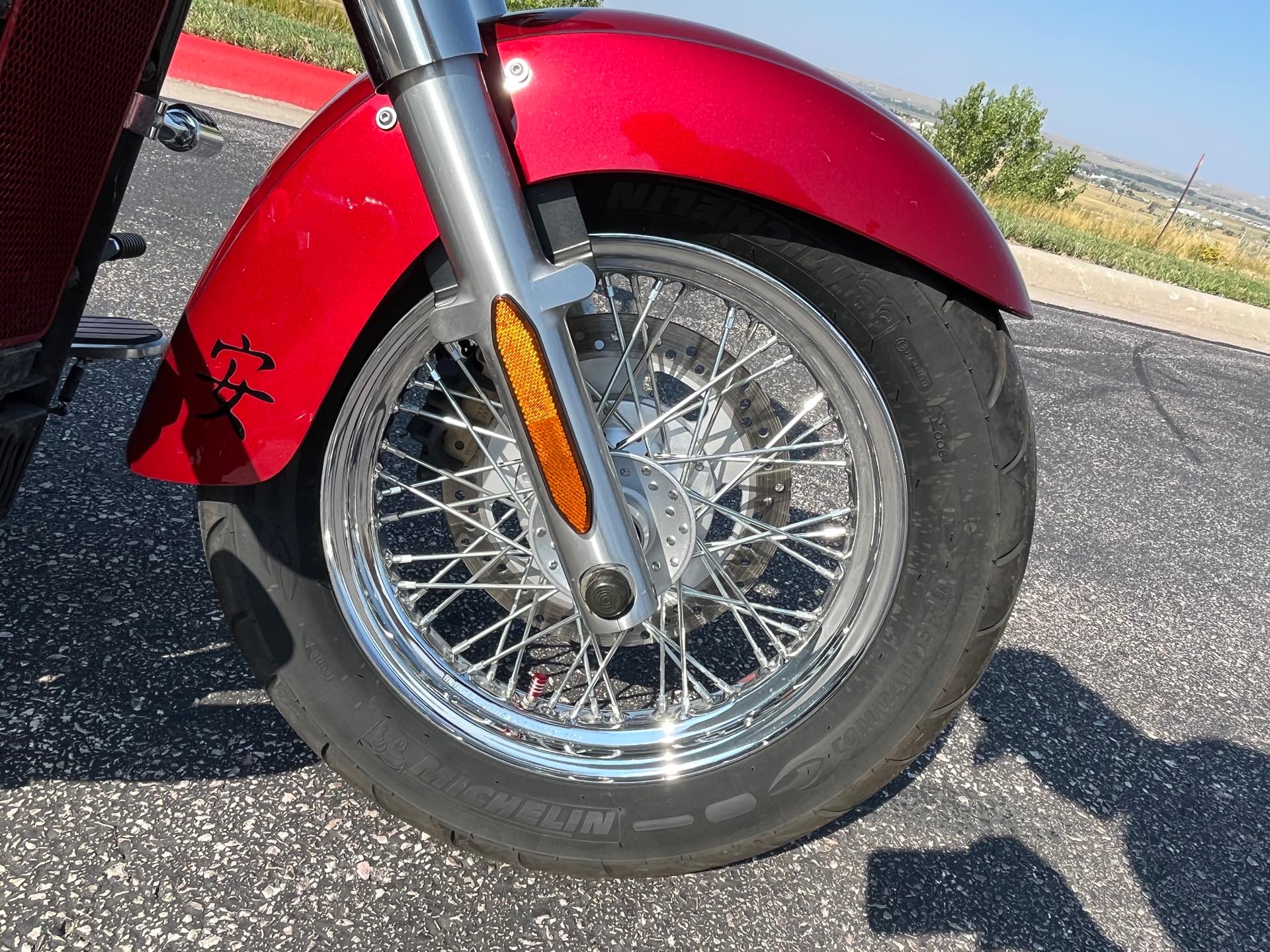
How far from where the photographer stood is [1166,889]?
159 centimetres

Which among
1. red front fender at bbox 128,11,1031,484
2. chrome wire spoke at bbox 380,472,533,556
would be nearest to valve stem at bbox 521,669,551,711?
chrome wire spoke at bbox 380,472,533,556

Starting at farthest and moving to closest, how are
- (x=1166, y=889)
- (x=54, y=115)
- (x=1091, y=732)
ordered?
(x=1091, y=732), (x=1166, y=889), (x=54, y=115)

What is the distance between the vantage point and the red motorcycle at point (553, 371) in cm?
110

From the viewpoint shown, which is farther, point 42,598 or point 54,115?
point 42,598

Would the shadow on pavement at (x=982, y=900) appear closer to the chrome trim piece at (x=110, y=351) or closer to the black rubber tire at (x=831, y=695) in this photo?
the black rubber tire at (x=831, y=695)

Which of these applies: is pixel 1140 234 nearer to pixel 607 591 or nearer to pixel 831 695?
pixel 831 695

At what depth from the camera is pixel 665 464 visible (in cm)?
143

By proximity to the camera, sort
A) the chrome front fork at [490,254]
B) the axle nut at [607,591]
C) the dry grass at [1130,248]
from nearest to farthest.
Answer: the chrome front fork at [490,254] → the axle nut at [607,591] → the dry grass at [1130,248]

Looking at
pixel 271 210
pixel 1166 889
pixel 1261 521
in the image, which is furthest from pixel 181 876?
pixel 1261 521

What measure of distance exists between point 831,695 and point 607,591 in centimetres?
39

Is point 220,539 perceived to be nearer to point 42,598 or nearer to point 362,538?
point 362,538

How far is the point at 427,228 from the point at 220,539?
554mm

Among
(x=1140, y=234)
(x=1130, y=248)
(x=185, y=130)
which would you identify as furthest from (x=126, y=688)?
(x=1140, y=234)

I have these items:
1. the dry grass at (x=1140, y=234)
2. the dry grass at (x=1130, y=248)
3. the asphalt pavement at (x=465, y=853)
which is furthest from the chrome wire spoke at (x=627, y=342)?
the dry grass at (x=1140, y=234)
